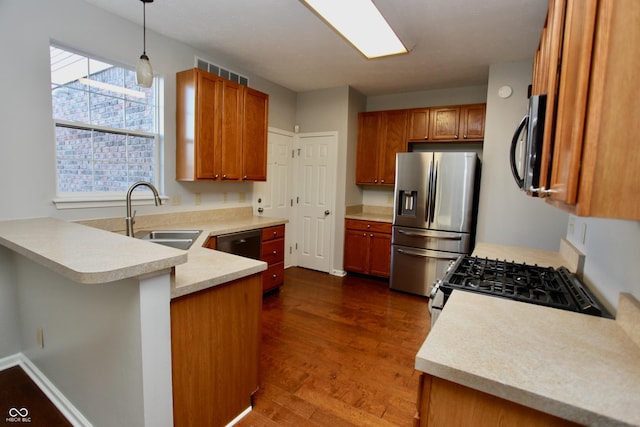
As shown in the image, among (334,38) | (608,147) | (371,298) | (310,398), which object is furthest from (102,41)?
(371,298)

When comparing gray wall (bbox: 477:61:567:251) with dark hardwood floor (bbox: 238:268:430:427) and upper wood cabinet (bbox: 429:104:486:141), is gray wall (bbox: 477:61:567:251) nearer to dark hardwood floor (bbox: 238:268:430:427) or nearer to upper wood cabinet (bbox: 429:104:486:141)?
upper wood cabinet (bbox: 429:104:486:141)

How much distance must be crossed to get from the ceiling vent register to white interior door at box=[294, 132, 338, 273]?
124 cm

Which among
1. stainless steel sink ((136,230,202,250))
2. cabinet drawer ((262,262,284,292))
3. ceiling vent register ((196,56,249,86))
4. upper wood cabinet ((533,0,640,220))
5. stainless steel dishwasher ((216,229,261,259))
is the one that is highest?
ceiling vent register ((196,56,249,86))

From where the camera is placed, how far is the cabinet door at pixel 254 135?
3.49 meters

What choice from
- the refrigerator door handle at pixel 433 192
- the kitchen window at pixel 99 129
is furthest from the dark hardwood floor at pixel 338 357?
the kitchen window at pixel 99 129

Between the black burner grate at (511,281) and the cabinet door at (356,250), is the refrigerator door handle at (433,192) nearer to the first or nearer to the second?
the cabinet door at (356,250)

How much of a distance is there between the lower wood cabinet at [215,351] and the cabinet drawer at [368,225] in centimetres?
273

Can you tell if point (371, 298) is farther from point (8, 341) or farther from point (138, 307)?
point (8, 341)

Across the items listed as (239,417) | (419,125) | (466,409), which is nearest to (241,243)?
(239,417)

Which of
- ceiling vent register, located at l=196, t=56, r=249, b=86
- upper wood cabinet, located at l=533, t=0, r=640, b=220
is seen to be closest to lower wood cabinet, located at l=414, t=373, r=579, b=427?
upper wood cabinet, located at l=533, t=0, r=640, b=220

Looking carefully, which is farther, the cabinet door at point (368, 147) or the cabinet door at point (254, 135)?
the cabinet door at point (368, 147)

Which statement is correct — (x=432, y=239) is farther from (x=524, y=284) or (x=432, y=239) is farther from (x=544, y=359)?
(x=544, y=359)

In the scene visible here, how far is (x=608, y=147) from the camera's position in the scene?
664 millimetres

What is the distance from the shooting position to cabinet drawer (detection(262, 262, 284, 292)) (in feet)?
11.7
